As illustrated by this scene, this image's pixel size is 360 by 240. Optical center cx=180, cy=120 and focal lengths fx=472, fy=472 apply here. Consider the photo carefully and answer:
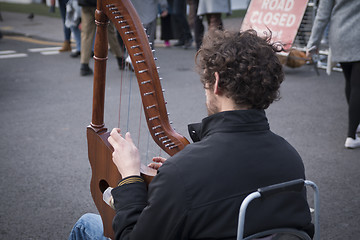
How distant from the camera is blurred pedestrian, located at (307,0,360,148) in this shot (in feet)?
13.4

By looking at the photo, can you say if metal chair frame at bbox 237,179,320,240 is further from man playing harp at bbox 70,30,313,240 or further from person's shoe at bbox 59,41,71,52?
person's shoe at bbox 59,41,71,52

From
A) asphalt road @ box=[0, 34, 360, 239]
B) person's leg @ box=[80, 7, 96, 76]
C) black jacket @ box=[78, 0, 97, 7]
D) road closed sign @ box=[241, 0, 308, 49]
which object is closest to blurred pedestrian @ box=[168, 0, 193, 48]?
asphalt road @ box=[0, 34, 360, 239]

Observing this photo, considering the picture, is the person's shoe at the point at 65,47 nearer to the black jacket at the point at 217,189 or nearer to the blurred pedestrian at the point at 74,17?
the blurred pedestrian at the point at 74,17

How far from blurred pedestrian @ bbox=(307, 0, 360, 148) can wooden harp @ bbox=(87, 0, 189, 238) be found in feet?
8.86

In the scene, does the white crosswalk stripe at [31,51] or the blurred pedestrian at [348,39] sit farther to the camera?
the white crosswalk stripe at [31,51]

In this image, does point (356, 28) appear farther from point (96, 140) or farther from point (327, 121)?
point (96, 140)

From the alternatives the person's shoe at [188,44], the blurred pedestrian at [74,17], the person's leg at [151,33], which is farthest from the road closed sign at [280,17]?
the person's shoe at [188,44]

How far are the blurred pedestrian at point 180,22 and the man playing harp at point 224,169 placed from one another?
8.30 metres

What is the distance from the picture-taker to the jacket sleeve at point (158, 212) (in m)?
1.33

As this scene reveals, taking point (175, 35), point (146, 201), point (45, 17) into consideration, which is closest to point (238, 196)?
point (146, 201)

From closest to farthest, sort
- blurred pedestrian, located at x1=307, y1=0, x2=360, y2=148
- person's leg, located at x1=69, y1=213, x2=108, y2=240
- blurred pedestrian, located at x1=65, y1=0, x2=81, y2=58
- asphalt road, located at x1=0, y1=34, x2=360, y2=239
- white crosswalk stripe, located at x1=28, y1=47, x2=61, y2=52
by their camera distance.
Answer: person's leg, located at x1=69, y1=213, x2=108, y2=240 < asphalt road, located at x1=0, y1=34, x2=360, y2=239 < blurred pedestrian, located at x1=307, y1=0, x2=360, y2=148 < blurred pedestrian, located at x1=65, y1=0, x2=81, y2=58 < white crosswalk stripe, located at x1=28, y1=47, x2=61, y2=52

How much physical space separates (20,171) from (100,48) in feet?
7.36

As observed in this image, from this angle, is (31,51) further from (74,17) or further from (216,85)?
→ (216,85)

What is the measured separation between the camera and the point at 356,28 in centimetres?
409
